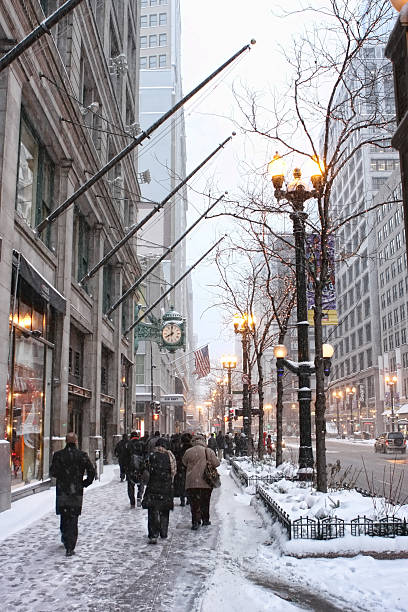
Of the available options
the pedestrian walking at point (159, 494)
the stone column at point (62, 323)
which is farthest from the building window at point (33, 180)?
the pedestrian walking at point (159, 494)

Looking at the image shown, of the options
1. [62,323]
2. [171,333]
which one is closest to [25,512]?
[62,323]

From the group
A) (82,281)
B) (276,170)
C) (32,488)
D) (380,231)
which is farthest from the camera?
(380,231)

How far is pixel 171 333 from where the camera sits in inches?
1426

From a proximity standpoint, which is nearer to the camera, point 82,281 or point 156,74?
point 82,281

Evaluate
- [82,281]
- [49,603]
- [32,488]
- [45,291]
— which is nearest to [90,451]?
[82,281]

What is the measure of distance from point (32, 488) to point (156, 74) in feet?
344

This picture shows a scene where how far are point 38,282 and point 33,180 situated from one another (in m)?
3.53

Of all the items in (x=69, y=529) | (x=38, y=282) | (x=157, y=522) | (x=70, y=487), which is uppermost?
(x=38, y=282)

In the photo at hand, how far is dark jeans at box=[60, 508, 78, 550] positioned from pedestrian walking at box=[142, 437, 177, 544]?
1406 millimetres

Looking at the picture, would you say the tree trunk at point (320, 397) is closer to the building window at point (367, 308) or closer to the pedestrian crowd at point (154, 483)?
the pedestrian crowd at point (154, 483)

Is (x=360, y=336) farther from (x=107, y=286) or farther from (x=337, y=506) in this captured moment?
(x=337, y=506)

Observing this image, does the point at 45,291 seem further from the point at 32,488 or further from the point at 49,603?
the point at 49,603

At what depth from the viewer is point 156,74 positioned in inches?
4321

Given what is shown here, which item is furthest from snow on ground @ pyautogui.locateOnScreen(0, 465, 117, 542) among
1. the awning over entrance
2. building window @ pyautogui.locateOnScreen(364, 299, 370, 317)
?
building window @ pyautogui.locateOnScreen(364, 299, 370, 317)
